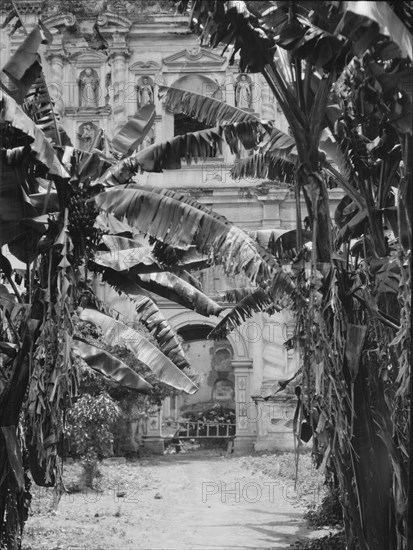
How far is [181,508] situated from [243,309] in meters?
5.04

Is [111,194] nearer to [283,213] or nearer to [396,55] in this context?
[396,55]

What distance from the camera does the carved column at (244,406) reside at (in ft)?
68.9

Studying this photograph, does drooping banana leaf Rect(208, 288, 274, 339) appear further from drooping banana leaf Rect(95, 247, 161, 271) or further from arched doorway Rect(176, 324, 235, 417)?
arched doorway Rect(176, 324, 235, 417)

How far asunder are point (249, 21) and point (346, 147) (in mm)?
2074

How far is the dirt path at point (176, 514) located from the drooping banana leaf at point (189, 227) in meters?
4.90

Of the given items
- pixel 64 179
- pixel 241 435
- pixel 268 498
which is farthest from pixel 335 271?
pixel 241 435

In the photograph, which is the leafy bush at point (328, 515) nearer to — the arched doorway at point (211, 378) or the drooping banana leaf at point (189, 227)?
the drooping banana leaf at point (189, 227)

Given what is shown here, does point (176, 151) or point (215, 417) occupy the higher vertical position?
point (176, 151)

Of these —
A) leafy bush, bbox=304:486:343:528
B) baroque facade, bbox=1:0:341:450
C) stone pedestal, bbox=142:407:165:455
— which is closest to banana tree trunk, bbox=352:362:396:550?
leafy bush, bbox=304:486:343:528

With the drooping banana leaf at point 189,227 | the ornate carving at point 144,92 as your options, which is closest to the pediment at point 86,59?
the ornate carving at point 144,92

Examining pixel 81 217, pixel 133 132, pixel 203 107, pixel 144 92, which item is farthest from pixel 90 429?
pixel 144 92

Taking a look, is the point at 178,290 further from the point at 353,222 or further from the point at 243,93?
the point at 243,93

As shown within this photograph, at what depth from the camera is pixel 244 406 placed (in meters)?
21.7

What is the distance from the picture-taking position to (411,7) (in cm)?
598
